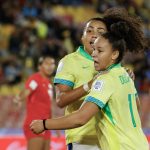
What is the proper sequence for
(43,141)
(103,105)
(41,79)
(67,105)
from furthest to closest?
(41,79), (43,141), (67,105), (103,105)

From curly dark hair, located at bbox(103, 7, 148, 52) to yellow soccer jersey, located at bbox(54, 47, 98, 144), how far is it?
41 cm

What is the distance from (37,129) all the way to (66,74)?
93 cm

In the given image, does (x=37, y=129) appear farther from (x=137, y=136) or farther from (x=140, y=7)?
(x=140, y=7)

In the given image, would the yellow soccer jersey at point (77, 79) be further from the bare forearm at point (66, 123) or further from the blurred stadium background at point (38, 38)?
the blurred stadium background at point (38, 38)

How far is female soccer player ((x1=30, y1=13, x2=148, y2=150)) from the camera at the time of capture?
3.78m

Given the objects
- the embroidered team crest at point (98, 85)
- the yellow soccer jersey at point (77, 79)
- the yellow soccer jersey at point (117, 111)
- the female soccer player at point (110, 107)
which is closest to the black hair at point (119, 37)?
the female soccer player at point (110, 107)

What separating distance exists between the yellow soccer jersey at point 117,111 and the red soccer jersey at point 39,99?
3.54m

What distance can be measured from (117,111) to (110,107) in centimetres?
6

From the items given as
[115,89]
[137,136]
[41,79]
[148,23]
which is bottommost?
[137,136]

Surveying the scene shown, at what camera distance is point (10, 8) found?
14.9 m

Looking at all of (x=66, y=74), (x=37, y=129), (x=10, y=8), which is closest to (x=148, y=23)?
(x=10, y=8)

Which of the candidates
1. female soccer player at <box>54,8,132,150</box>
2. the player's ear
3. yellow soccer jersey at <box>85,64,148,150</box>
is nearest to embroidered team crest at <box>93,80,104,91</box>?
yellow soccer jersey at <box>85,64,148,150</box>

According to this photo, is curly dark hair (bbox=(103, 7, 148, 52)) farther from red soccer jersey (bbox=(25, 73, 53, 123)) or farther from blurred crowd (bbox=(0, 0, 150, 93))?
blurred crowd (bbox=(0, 0, 150, 93))

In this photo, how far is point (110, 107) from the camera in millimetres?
3873
